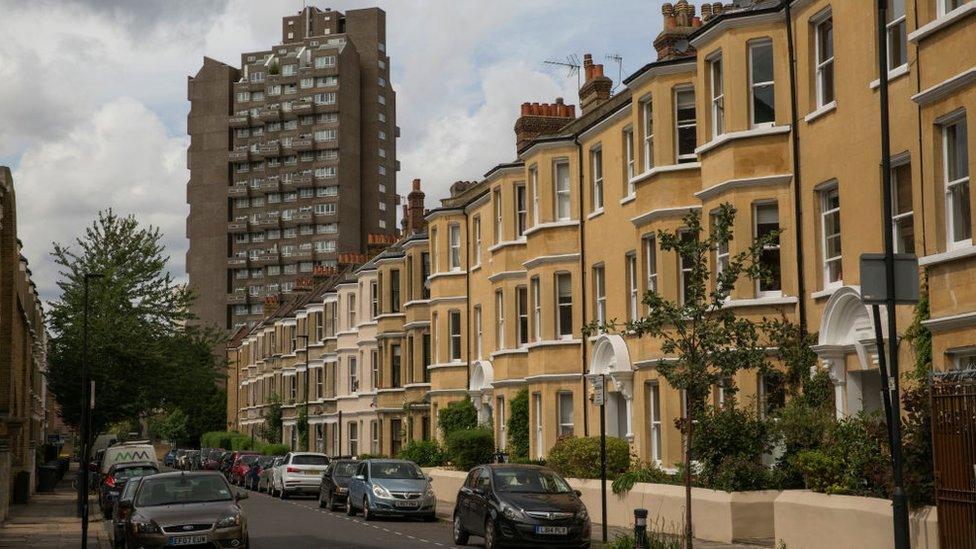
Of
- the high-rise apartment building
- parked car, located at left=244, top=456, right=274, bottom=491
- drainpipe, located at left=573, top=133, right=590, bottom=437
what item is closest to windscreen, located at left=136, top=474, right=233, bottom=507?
drainpipe, located at left=573, top=133, right=590, bottom=437

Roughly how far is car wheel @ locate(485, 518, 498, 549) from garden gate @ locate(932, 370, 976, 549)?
27.9 feet

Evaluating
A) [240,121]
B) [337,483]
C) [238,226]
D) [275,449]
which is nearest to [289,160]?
[240,121]

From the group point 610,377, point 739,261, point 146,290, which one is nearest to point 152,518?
point 739,261

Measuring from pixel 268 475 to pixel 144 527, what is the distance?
31.0 metres

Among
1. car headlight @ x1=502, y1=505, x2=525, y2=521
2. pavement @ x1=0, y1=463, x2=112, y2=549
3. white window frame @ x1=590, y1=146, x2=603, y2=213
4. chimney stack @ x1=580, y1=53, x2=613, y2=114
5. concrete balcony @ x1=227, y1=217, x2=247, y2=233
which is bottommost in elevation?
pavement @ x1=0, y1=463, x2=112, y2=549

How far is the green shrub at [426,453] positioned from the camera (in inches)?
1817

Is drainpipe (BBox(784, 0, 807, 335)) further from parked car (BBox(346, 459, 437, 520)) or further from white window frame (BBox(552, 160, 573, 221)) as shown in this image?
white window frame (BBox(552, 160, 573, 221))

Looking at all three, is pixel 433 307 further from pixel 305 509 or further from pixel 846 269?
pixel 846 269

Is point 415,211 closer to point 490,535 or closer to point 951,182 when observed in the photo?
point 490,535

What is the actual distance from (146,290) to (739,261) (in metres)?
42.3

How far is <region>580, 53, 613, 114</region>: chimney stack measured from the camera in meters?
37.5

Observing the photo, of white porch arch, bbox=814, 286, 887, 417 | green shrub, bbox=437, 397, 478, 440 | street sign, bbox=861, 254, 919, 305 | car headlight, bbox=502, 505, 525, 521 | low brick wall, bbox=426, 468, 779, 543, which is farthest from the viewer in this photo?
green shrub, bbox=437, 397, 478, 440

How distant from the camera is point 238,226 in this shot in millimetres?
139500

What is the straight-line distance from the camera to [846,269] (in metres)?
22.6
